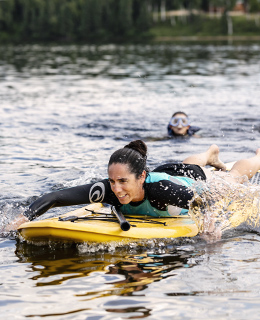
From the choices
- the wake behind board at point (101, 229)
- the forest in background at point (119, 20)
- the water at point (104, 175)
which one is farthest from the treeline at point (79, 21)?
the wake behind board at point (101, 229)

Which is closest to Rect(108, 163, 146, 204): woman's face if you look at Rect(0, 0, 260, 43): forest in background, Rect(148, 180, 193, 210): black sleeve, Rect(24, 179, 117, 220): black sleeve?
Rect(148, 180, 193, 210): black sleeve

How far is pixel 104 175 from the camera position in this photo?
914 centimetres

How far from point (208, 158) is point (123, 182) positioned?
285 cm

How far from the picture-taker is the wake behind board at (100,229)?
5590mm

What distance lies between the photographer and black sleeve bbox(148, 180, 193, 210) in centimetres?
562

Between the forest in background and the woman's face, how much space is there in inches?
2753

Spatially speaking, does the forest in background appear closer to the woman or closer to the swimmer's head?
the swimmer's head

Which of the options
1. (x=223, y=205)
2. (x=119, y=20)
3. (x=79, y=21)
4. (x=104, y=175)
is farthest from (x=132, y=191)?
(x=79, y=21)

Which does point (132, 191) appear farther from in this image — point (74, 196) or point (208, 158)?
point (208, 158)

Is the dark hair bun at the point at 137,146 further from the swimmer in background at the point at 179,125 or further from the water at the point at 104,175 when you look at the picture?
the swimmer in background at the point at 179,125

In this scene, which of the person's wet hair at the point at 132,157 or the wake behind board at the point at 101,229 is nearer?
the person's wet hair at the point at 132,157

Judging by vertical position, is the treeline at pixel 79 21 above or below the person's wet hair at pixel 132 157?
above

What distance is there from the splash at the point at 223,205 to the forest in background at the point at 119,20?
6855 cm

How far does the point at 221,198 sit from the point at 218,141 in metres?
5.61
